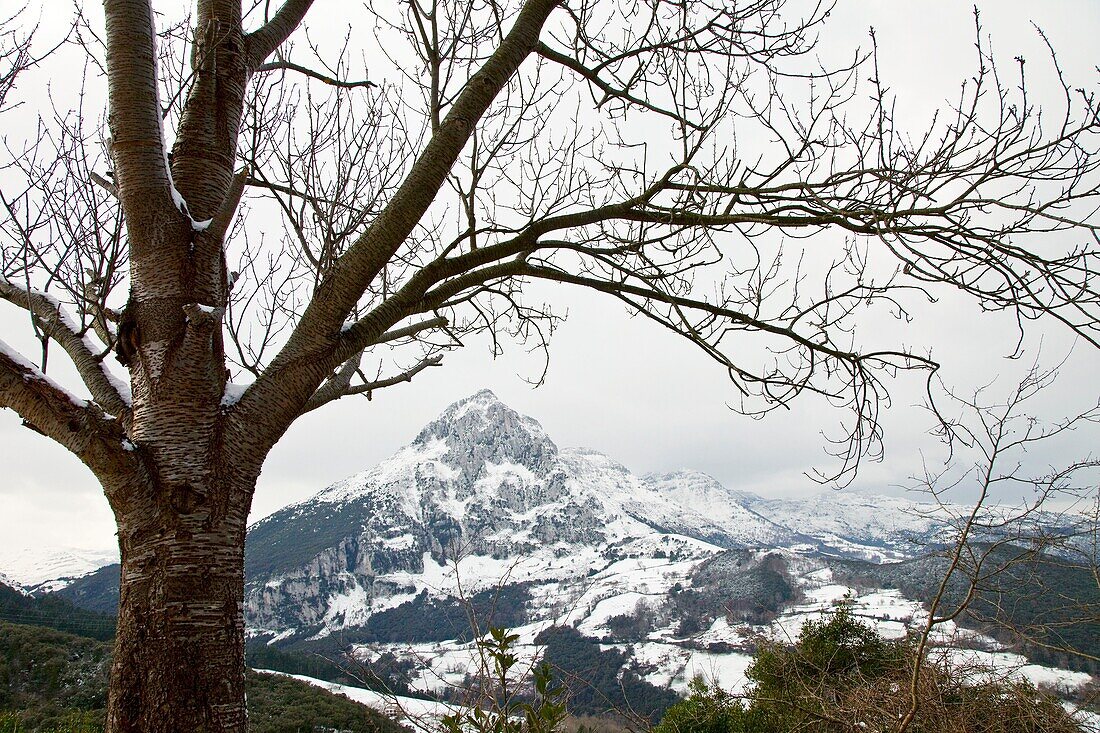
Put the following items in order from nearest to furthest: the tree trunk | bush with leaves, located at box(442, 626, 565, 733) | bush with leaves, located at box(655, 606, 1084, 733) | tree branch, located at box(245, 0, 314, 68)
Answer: the tree trunk
bush with leaves, located at box(442, 626, 565, 733)
tree branch, located at box(245, 0, 314, 68)
bush with leaves, located at box(655, 606, 1084, 733)

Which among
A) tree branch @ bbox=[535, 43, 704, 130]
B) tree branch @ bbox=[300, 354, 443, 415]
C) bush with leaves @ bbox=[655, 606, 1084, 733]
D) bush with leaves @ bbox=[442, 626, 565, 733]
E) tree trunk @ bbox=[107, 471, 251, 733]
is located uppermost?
tree branch @ bbox=[535, 43, 704, 130]

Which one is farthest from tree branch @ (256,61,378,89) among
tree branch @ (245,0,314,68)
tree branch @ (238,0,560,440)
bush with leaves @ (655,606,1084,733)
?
bush with leaves @ (655,606,1084,733)

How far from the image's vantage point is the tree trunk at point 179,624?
66.5 inches

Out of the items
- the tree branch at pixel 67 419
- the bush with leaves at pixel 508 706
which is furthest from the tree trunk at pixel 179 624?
the bush with leaves at pixel 508 706

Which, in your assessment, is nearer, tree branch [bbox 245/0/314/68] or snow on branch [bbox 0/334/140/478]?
snow on branch [bbox 0/334/140/478]

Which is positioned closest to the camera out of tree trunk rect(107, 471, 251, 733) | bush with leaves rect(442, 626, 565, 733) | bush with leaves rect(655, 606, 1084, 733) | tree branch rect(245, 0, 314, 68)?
tree trunk rect(107, 471, 251, 733)

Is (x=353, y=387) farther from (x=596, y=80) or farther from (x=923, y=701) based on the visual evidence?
A: (x=923, y=701)

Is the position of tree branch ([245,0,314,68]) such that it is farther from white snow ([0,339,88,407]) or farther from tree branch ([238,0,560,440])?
white snow ([0,339,88,407])

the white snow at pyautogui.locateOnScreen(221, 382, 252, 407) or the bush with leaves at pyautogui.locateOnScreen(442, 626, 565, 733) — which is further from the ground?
the white snow at pyautogui.locateOnScreen(221, 382, 252, 407)

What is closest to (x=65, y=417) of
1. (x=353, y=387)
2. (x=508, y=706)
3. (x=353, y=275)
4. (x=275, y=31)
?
(x=353, y=275)

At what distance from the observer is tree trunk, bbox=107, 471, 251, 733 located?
1.69 m

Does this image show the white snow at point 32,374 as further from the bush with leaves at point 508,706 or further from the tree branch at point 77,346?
the bush with leaves at point 508,706

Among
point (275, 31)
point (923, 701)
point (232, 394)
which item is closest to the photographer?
point (232, 394)

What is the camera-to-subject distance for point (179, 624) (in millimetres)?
1745
